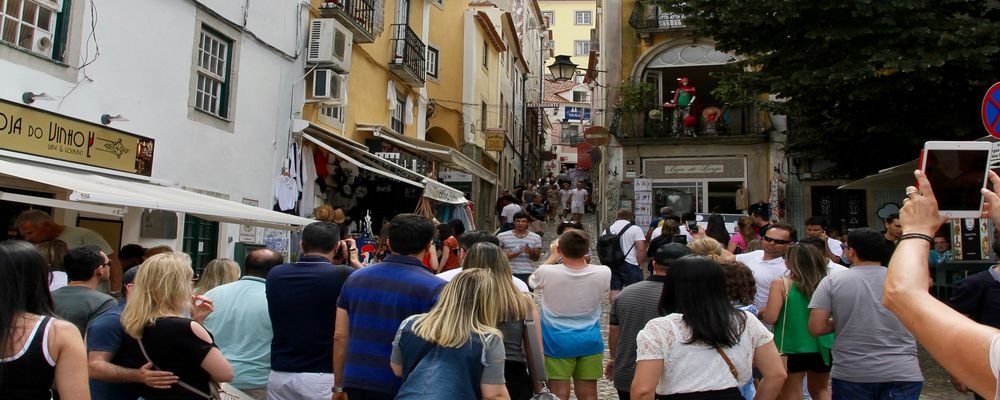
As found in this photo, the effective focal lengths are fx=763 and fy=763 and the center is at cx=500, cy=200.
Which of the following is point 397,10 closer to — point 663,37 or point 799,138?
point 663,37

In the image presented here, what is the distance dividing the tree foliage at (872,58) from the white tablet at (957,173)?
36.4 feet

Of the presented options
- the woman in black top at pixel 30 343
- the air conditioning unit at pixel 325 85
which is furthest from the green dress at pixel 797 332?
the air conditioning unit at pixel 325 85

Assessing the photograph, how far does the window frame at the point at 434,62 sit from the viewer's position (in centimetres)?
2297

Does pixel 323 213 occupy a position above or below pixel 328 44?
below

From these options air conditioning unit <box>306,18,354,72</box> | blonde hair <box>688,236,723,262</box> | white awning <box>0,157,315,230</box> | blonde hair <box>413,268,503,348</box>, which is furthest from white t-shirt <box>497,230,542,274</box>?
air conditioning unit <box>306,18,354,72</box>

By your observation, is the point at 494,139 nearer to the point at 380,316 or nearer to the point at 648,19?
the point at 648,19

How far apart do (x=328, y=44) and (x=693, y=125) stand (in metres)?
12.3

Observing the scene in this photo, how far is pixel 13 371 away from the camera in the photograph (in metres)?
2.65

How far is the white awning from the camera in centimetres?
630

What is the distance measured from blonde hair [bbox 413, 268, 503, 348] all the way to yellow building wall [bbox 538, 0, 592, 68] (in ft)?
208

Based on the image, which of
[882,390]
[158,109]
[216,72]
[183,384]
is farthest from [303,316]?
[216,72]

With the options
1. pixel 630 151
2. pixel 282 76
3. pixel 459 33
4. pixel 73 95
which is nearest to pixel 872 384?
pixel 73 95

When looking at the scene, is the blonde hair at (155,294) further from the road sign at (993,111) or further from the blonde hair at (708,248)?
the road sign at (993,111)

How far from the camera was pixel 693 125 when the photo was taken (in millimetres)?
22344
